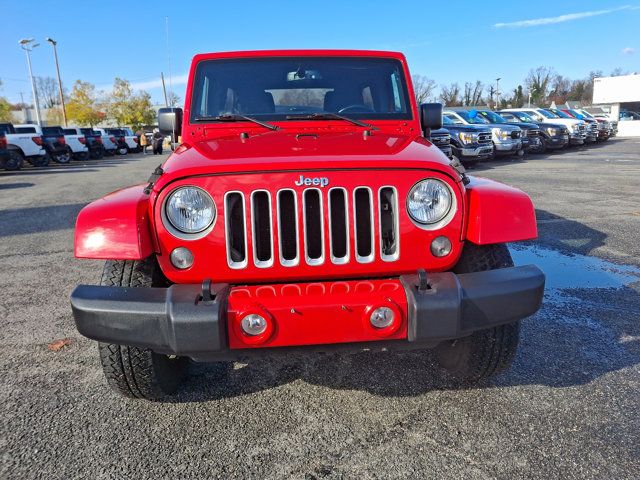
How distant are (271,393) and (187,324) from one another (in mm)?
1028

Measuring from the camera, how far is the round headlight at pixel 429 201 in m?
2.30

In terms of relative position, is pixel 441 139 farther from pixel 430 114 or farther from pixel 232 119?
pixel 232 119

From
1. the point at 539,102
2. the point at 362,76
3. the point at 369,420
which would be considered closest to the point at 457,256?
the point at 369,420

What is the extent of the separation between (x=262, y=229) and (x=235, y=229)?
0.12 m

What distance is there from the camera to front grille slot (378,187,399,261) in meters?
2.28

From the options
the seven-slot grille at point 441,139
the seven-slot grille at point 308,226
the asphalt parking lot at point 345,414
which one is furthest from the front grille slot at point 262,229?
the seven-slot grille at point 441,139

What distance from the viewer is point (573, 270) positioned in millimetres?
4926

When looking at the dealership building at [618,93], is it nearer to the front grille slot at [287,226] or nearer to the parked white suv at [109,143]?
the parked white suv at [109,143]

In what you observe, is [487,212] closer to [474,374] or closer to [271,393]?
[474,374]

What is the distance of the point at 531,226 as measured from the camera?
2.39 metres

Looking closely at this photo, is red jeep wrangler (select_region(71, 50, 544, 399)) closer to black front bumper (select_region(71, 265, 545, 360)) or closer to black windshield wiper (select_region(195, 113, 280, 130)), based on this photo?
black front bumper (select_region(71, 265, 545, 360))

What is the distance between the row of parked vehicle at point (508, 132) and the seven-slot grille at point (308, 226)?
782 centimetres

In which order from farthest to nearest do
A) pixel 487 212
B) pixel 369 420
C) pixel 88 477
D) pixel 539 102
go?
pixel 539 102, pixel 369 420, pixel 487 212, pixel 88 477

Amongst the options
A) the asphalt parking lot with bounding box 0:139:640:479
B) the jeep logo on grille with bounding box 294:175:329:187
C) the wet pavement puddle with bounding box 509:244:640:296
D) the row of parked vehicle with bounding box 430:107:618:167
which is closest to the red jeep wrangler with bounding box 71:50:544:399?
the jeep logo on grille with bounding box 294:175:329:187
